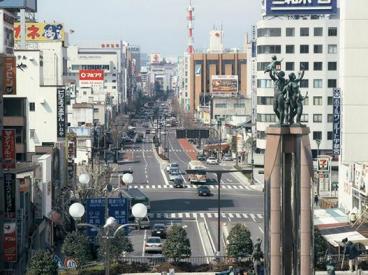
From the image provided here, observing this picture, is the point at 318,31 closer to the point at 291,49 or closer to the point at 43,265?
the point at 291,49

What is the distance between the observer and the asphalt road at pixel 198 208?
165 feet

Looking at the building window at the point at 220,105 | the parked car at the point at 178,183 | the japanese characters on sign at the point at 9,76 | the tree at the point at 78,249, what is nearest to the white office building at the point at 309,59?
the parked car at the point at 178,183

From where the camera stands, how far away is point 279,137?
2742 centimetres

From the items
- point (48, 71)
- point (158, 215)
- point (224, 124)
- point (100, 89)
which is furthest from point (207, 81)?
point (158, 215)

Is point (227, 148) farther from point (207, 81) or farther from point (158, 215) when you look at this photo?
point (207, 81)

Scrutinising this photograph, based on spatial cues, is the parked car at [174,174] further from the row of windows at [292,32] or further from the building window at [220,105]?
the building window at [220,105]

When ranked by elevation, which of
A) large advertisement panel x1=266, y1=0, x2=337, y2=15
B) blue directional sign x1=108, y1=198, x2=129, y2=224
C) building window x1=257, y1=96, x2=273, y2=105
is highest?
large advertisement panel x1=266, y1=0, x2=337, y2=15

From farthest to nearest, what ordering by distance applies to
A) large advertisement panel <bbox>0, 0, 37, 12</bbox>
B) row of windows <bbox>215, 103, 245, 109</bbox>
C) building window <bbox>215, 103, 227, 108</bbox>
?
building window <bbox>215, 103, 227, 108</bbox>
row of windows <bbox>215, 103, 245, 109</bbox>
large advertisement panel <bbox>0, 0, 37, 12</bbox>

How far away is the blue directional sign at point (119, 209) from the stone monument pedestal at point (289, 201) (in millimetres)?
7920

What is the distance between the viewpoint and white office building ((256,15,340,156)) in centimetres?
8219

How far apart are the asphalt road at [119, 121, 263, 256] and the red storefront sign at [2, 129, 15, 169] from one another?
28.1ft

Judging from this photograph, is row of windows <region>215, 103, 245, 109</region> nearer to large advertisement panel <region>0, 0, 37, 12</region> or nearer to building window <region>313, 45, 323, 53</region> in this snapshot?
building window <region>313, 45, 323, 53</region>

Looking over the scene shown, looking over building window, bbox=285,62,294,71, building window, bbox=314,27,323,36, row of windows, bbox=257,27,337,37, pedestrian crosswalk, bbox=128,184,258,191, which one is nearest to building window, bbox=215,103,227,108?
building window, bbox=285,62,294,71

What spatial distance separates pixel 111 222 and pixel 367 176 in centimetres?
2710
